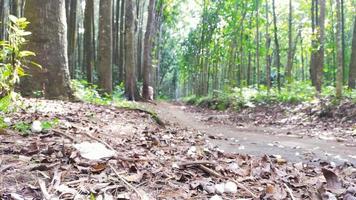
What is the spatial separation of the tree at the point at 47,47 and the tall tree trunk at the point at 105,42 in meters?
4.56

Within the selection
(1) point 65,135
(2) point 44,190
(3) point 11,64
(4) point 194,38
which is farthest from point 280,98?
(4) point 194,38

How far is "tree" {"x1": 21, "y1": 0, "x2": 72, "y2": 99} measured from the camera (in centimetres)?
661

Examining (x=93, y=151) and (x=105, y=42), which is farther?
(x=105, y=42)

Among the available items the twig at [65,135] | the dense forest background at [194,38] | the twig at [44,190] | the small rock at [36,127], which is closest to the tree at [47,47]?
the dense forest background at [194,38]

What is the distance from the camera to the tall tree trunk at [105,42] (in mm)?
11523

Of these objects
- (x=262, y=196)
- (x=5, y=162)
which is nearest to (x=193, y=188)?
(x=262, y=196)

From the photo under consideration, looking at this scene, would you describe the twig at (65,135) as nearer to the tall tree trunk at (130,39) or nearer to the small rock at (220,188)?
the small rock at (220,188)

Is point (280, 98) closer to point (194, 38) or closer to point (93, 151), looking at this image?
point (93, 151)

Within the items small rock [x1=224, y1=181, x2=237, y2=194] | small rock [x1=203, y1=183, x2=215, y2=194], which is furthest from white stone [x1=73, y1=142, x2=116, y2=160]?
small rock [x1=224, y1=181, x2=237, y2=194]

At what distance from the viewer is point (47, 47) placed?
6.67 meters

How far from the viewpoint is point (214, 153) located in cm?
400

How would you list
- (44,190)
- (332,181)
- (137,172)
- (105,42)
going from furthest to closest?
(105,42)
(332,181)
(137,172)
(44,190)

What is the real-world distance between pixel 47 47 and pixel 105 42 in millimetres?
4944

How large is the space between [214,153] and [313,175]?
1005mm
